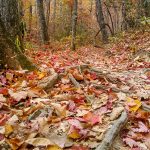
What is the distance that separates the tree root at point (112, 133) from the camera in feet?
11.0

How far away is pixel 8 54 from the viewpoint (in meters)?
6.02

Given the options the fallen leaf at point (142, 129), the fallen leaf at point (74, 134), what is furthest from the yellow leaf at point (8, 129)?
the fallen leaf at point (142, 129)

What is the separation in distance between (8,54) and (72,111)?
2.23 metres

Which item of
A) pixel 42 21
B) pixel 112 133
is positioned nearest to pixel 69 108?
pixel 112 133

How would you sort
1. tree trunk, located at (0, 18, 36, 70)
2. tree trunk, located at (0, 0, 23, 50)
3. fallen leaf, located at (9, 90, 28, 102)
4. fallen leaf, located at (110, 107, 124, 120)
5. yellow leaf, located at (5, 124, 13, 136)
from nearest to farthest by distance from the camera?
yellow leaf, located at (5, 124, 13, 136), fallen leaf, located at (110, 107, 124, 120), fallen leaf, located at (9, 90, 28, 102), tree trunk, located at (0, 18, 36, 70), tree trunk, located at (0, 0, 23, 50)

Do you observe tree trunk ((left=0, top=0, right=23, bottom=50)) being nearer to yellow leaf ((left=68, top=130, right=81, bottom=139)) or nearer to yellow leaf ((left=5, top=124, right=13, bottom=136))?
yellow leaf ((left=5, top=124, right=13, bottom=136))

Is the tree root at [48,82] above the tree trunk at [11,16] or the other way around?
the other way around

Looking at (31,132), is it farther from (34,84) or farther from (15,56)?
(15,56)

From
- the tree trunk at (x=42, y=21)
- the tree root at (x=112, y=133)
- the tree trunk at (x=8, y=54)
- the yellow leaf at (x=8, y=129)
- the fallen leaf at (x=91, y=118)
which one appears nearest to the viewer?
the tree root at (x=112, y=133)

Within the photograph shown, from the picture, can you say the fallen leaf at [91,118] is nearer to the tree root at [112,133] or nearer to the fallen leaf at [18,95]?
the tree root at [112,133]

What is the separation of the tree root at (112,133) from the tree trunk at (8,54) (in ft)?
8.65

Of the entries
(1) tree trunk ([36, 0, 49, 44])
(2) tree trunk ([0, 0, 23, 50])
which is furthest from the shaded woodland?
(1) tree trunk ([36, 0, 49, 44])

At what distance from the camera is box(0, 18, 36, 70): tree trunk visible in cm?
596

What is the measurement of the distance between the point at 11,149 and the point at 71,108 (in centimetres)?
123
